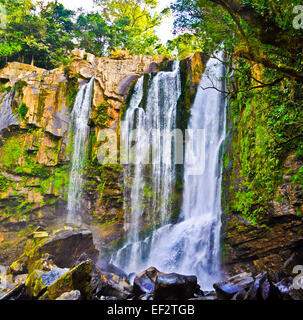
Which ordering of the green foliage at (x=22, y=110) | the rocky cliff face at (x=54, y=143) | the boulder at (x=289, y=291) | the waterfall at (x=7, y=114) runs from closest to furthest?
the boulder at (x=289, y=291) → the rocky cliff face at (x=54, y=143) → the waterfall at (x=7, y=114) → the green foliage at (x=22, y=110)

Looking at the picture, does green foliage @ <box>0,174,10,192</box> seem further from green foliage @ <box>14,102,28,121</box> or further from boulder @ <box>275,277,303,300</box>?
boulder @ <box>275,277,303,300</box>

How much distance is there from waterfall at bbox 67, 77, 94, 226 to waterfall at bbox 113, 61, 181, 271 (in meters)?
2.79

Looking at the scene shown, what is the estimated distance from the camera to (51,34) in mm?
18250

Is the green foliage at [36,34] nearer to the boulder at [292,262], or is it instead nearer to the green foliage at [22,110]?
the green foliage at [22,110]

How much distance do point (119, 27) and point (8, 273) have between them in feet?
61.9

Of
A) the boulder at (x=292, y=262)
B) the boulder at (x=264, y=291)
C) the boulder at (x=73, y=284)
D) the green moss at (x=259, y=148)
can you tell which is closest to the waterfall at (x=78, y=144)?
the boulder at (x=73, y=284)

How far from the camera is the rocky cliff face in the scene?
12.8 metres

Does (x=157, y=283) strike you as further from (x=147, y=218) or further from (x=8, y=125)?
(x=8, y=125)

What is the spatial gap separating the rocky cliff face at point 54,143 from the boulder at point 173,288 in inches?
293

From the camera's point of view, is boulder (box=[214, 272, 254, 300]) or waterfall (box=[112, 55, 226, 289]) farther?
waterfall (box=[112, 55, 226, 289])

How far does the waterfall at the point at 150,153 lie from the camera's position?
11.9 meters

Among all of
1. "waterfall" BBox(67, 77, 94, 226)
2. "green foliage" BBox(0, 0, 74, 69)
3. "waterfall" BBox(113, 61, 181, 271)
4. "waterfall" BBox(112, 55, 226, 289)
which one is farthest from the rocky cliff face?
"green foliage" BBox(0, 0, 74, 69)

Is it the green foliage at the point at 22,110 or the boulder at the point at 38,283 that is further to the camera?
the green foliage at the point at 22,110

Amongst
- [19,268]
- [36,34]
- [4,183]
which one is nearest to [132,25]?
[36,34]
